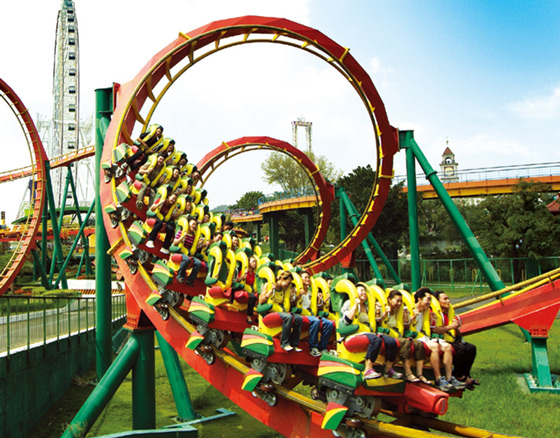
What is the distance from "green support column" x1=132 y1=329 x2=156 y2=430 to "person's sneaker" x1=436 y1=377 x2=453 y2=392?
3452mm

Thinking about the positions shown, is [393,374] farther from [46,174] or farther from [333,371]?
[46,174]

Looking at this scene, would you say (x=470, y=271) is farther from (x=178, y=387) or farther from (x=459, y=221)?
(x=178, y=387)

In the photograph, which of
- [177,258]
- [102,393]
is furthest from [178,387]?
[177,258]

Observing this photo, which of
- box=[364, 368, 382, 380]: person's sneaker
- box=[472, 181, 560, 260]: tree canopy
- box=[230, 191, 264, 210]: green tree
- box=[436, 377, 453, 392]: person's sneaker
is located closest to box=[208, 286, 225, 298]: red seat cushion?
box=[364, 368, 382, 380]: person's sneaker

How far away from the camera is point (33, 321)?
7.03m

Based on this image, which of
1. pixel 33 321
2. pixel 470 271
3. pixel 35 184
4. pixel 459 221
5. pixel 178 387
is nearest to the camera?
pixel 178 387

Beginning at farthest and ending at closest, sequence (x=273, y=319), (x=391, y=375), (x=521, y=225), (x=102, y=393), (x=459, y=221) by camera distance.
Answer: (x=521, y=225)
(x=459, y=221)
(x=102, y=393)
(x=273, y=319)
(x=391, y=375)

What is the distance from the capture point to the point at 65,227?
3469 cm

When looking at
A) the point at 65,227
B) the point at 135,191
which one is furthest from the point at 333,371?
the point at 65,227

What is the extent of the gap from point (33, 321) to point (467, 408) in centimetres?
588

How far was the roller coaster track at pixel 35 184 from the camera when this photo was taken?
13.4m

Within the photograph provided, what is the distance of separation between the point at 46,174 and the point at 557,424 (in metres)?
13.4

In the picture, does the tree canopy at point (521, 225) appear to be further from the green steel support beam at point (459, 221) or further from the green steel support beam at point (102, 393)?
the green steel support beam at point (102, 393)

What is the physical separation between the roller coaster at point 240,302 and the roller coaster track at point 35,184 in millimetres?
7671
